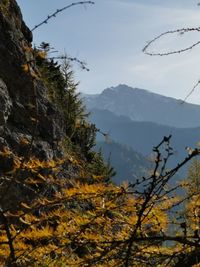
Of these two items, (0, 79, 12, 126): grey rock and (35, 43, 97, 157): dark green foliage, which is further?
(35, 43, 97, 157): dark green foliage

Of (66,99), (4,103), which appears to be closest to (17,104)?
(4,103)

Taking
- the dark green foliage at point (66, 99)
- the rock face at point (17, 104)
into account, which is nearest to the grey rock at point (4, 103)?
the rock face at point (17, 104)

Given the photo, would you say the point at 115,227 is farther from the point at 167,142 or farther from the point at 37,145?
the point at 37,145

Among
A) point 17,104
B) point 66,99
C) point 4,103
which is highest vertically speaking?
point 66,99

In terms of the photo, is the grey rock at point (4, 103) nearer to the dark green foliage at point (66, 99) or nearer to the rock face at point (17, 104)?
the rock face at point (17, 104)

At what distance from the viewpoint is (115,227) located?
2715 millimetres

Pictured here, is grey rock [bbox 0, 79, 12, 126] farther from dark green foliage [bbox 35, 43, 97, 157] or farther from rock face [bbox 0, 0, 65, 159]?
dark green foliage [bbox 35, 43, 97, 157]

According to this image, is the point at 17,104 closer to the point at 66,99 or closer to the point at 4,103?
the point at 4,103

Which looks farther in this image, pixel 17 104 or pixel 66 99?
pixel 66 99

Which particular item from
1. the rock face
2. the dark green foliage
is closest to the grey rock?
the rock face

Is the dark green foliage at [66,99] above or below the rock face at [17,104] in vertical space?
above

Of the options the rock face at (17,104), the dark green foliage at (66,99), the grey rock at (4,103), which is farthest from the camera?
the dark green foliage at (66,99)

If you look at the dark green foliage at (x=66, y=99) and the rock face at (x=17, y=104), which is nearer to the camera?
the rock face at (x=17, y=104)

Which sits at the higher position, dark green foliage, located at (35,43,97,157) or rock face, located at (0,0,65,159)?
dark green foliage, located at (35,43,97,157)
